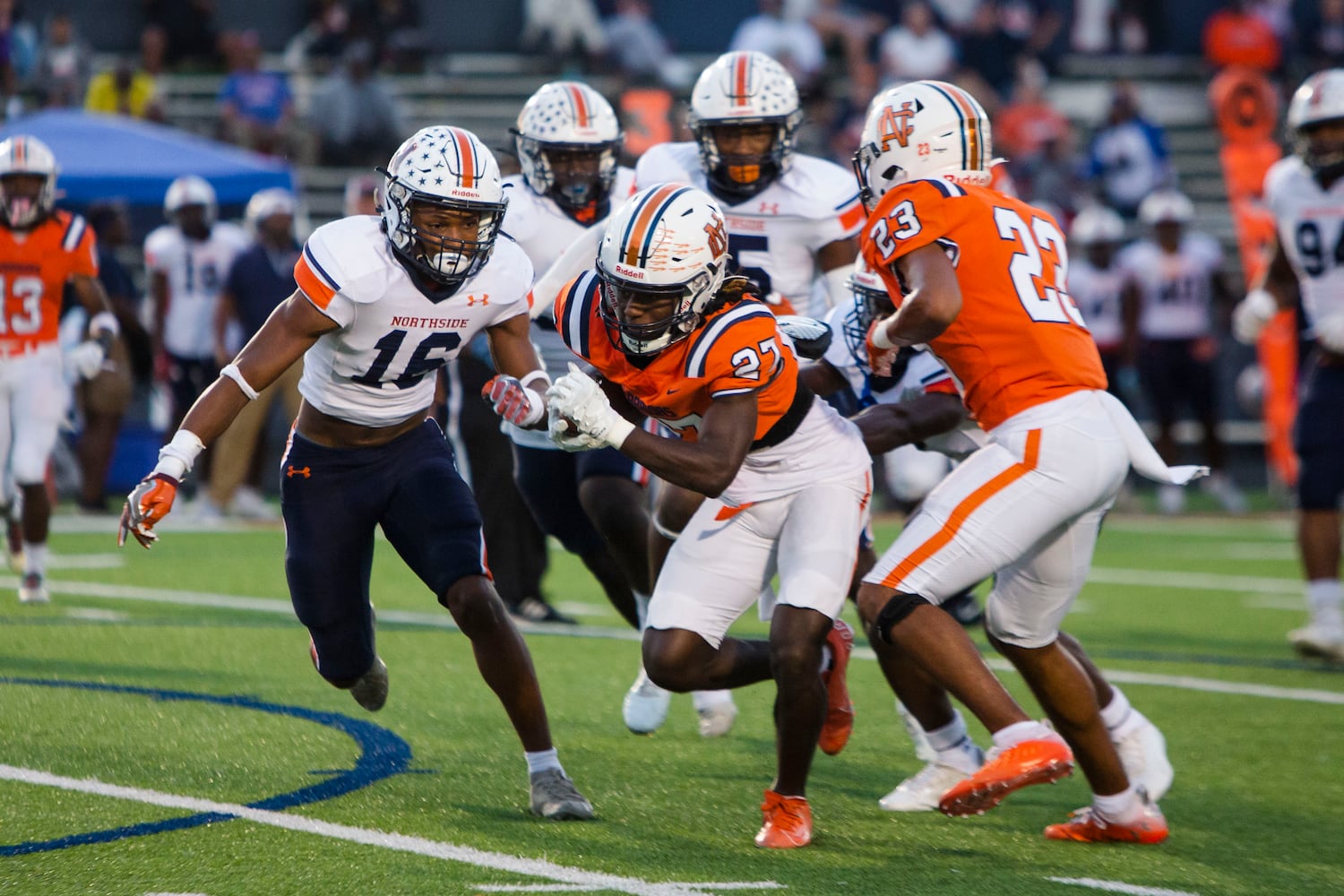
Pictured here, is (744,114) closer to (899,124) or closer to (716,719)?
(899,124)

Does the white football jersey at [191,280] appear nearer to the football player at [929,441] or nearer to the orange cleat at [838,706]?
the football player at [929,441]

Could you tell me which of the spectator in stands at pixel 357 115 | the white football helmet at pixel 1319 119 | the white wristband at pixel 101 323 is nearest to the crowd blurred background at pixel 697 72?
the spectator in stands at pixel 357 115

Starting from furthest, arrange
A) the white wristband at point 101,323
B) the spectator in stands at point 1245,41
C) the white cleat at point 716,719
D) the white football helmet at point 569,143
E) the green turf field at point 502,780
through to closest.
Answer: the spectator in stands at point 1245,41 < the white wristband at point 101,323 < the white football helmet at point 569,143 < the white cleat at point 716,719 < the green turf field at point 502,780

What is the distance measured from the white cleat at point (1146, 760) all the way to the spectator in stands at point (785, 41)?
12157mm

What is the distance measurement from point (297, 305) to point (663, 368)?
924 millimetres

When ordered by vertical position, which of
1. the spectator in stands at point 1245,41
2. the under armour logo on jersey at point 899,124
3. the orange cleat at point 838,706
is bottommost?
the orange cleat at point 838,706

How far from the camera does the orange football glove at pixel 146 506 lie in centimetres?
405

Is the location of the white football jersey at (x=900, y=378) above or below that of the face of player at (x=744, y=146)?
below

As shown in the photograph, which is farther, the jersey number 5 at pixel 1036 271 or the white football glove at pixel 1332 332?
the white football glove at pixel 1332 332

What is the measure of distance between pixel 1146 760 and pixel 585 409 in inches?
73.6

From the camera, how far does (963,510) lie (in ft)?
13.4

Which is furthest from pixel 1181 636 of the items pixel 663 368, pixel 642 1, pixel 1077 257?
pixel 642 1

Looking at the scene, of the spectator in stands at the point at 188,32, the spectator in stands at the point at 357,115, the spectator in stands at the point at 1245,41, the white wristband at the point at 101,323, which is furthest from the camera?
the spectator in stands at the point at 1245,41

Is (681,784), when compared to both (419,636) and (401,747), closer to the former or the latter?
(401,747)
